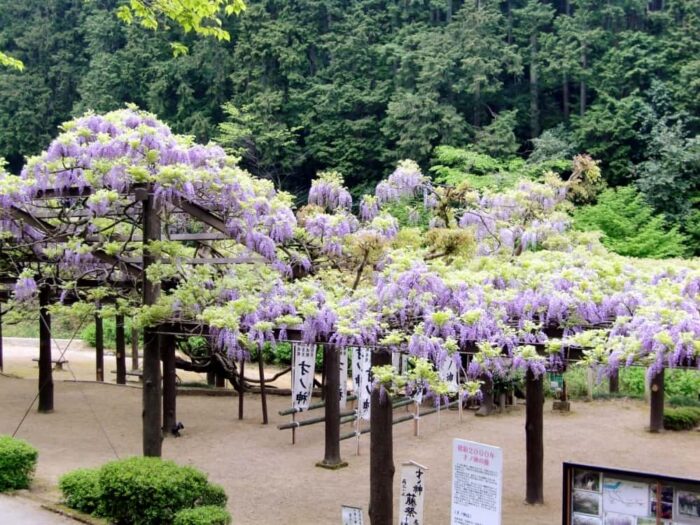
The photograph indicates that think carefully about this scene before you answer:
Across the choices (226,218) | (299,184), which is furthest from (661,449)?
(299,184)

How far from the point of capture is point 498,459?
596 centimetres

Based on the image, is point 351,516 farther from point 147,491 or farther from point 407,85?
point 407,85

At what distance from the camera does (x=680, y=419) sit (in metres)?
13.6

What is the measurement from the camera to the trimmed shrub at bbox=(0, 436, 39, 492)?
825 cm

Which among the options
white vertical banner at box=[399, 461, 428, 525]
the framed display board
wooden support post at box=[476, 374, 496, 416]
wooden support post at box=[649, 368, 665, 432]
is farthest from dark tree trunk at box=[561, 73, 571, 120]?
the framed display board

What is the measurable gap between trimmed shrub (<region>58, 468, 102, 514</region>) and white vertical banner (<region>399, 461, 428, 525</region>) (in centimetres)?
296

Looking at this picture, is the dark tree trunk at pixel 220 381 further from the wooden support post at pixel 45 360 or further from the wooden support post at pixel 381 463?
the wooden support post at pixel 381 463

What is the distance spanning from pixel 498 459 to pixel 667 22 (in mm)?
23913

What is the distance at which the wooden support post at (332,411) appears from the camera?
10.3 metres

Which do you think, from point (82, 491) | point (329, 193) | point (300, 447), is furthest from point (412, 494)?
point (329, 193)

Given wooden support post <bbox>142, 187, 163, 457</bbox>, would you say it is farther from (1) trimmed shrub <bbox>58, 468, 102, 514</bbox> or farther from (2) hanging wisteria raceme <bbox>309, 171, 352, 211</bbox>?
(2) hanging wisteria raceme <bbox>309, 171, 352, 211</bbox>

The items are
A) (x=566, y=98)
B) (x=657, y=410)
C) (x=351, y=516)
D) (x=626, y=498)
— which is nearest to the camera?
(x=626, y=498)

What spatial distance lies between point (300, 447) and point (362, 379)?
5.01 feet

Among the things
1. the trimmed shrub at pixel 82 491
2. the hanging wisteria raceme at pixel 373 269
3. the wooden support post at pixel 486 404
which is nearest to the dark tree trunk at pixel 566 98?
the wooden support post at pixel 486 404
